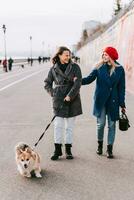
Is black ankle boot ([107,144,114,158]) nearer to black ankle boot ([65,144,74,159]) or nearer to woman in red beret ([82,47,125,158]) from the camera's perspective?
woman in red beret ([82,47,125,158])

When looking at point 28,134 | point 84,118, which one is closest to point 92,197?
point 28,134

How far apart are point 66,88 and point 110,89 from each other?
2.22ft

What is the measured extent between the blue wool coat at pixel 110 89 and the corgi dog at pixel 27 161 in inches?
60.3

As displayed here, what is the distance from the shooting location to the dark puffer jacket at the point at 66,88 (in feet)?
23.2

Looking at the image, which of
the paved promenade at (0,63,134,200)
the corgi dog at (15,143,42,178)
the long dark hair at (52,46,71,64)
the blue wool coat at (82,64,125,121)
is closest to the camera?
the paved promenade at (0,63,134,200)

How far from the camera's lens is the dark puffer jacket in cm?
708

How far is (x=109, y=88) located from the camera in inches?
284

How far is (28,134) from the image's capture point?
9625 millimetres

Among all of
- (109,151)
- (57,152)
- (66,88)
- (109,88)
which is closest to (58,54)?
(66,88)

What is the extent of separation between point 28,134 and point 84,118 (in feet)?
8.53

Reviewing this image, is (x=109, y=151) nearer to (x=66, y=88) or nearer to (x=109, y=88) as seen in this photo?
(x=109, y=88)

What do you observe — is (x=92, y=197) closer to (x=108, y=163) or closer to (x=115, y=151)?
(x=108, y=163)

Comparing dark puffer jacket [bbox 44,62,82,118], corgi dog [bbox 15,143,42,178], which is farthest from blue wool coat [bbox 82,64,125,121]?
corgi dog [bbox 15,143,42,178]

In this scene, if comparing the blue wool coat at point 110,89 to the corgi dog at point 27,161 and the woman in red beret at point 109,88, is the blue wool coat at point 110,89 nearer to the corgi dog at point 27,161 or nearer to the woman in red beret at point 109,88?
the woman in red beret at point 109,88
